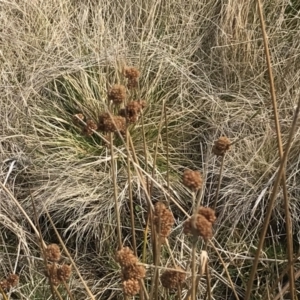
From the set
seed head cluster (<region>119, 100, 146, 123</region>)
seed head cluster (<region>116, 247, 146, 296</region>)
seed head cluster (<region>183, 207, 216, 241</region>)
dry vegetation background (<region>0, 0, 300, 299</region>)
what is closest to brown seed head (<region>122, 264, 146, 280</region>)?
seed head cluster (<region>116, 247, 146, 296</region>)

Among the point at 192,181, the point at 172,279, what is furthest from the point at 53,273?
the point at 192,181

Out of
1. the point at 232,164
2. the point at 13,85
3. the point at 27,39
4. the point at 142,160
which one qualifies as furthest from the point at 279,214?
the point at 27,39

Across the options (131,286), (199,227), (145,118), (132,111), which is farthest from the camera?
(145,118)

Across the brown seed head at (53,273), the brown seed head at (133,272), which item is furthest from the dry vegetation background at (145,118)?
the brown seed head at (133,272)

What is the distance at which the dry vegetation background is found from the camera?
1.65 meters

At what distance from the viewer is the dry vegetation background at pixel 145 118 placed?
5.42 feet

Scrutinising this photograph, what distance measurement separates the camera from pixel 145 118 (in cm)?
197

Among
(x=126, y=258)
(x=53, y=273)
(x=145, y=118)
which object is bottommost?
(x=145, y=118)

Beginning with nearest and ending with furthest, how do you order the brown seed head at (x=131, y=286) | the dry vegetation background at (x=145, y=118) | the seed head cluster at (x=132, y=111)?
the brown seed head at (x=131, y=286) < the seed head cluster at (x=132, y=111) < the dry vegetation background at (x=145, y=118)

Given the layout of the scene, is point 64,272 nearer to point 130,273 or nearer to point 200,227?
point 130,273

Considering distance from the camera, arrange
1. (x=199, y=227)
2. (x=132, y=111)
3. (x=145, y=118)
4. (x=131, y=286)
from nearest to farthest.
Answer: (x=199, y=227), (x=131, y=286), (x=132, y=111), (x=145, y=118)

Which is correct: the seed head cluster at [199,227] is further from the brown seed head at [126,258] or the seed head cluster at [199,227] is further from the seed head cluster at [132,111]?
the seed head cluster at [132,111]

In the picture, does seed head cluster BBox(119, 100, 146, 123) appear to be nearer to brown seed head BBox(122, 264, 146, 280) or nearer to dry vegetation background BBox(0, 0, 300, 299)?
brown seed head BBox(122, 264, 146, 280)

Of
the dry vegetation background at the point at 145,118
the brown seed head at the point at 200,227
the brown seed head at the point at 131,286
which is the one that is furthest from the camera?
the dry vegetation background at the point at 145,118
